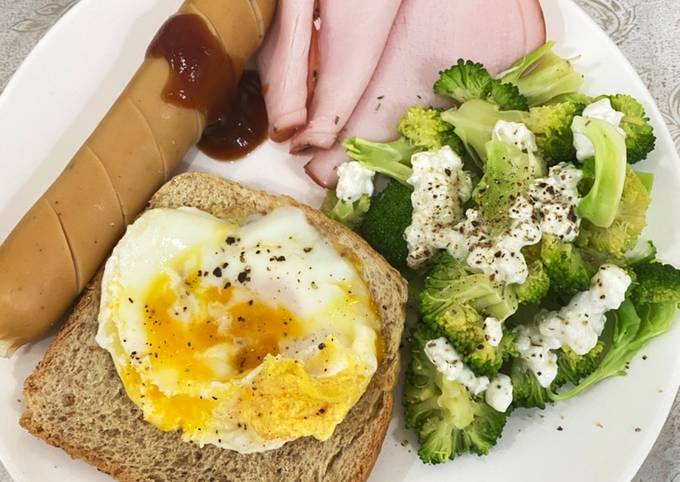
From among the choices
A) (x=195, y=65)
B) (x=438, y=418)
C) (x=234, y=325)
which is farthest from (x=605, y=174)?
(x=195, y=65)

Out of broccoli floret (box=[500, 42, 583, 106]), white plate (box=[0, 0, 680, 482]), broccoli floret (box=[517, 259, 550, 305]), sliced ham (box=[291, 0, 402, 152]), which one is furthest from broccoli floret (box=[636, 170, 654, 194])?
sliced ham (box=[291, 0, 402, 152])

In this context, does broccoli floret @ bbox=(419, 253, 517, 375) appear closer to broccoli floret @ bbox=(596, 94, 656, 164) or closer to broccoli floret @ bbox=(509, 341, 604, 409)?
broccoli floret @ bbox=(509, 341, 604, 409)

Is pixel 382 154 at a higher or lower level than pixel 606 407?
higher

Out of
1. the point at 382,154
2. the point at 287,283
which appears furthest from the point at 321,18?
the point at 287,283

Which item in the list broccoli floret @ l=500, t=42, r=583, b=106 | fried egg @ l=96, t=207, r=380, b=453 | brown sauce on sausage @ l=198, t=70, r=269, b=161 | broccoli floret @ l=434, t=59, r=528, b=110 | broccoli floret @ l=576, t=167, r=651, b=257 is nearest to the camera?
Answer: fried egg @ l=96, t=207, r=380, b=453

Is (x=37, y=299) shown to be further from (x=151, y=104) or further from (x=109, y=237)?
(x=151, y=104)

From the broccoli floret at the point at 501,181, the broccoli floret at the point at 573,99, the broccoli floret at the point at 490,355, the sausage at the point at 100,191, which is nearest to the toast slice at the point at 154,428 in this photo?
the sausage at the point at 100,191
